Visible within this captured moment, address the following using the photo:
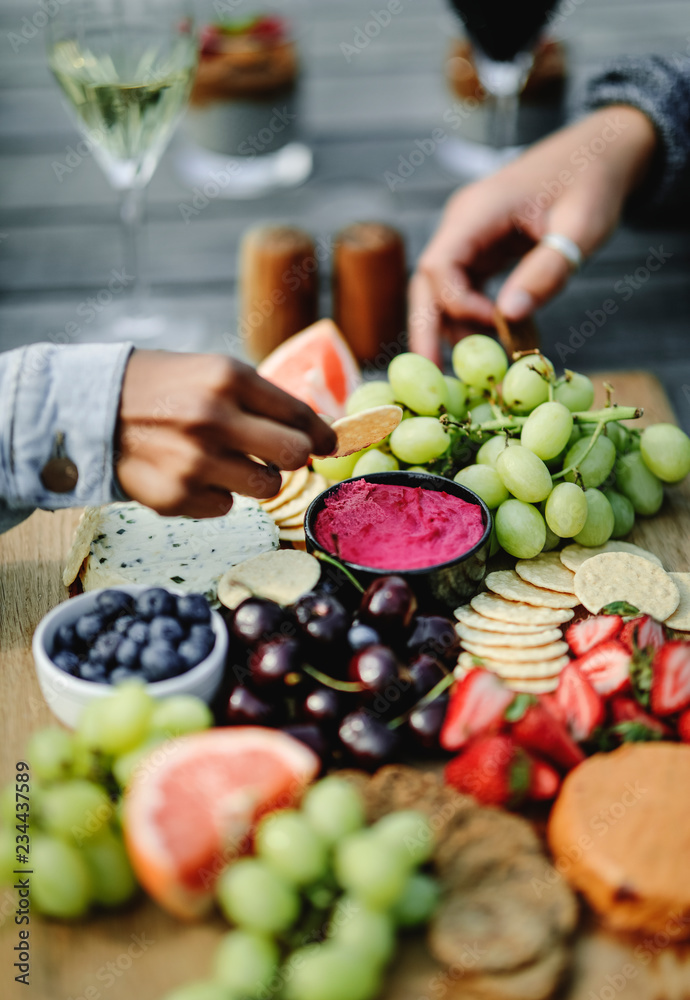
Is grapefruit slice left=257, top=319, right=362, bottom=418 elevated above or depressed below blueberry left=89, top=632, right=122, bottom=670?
below

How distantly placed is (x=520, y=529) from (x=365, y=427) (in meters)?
0.24

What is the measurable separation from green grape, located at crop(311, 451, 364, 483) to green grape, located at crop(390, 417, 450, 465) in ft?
0.21

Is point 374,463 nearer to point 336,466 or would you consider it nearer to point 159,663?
point 336,466

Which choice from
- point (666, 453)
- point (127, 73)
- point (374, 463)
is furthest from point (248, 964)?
point (127, 73)

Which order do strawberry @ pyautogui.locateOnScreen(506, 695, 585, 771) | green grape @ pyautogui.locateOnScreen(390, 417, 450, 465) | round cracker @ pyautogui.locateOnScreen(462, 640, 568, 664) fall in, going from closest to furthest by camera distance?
strawberry @ pyautogui.locateOnScreen(506, 695, 585, 771) < round cracker @ pyautogui.locateOnScreen(462, 640, 568, 664) < green grape @ pyautogui.locateOnScreen(390, 417, 450, 465)

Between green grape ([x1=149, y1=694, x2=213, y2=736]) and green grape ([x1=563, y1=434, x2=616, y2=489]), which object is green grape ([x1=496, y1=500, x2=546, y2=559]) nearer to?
green grape ([x1=563, y1=434, x2=616, y2=489])

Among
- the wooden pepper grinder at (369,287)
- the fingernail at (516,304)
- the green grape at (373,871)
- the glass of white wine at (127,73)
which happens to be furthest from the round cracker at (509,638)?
the glass of white wine at (127,73)

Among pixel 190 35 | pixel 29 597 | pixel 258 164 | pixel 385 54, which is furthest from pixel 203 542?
pixel 385 54

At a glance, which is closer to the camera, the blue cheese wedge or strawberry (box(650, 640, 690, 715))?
strawberry (box(650, 640, 690, 715))

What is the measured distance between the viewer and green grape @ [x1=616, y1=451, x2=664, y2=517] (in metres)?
1.32

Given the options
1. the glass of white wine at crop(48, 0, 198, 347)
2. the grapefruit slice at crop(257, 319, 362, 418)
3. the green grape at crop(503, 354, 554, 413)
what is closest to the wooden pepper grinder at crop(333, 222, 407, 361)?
the grapefruit slice at crop(257, 319, 362, 418)

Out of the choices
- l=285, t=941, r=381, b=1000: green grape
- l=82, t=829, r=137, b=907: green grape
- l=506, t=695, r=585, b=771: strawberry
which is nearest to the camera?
l=285, t=941, r=381, b=1000: green grape

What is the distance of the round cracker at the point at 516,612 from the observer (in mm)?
1095

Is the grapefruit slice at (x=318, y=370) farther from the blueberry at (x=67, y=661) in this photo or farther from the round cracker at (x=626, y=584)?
the blueberry at (x=67, y=661)
